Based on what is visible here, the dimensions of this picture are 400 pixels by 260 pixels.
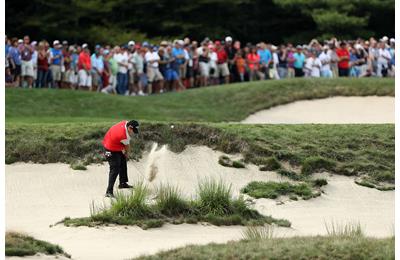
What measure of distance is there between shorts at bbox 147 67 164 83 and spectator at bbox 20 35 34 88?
396 centimetres

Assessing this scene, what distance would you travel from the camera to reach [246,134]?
26953 mm

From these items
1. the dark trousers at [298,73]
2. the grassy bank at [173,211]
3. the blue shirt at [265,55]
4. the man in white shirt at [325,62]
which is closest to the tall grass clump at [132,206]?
the grassy bank at [173,211]

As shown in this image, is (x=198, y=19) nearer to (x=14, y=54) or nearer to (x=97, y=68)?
(x=97, y=68)

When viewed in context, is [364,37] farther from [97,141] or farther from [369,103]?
[97,141]

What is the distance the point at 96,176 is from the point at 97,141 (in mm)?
1507

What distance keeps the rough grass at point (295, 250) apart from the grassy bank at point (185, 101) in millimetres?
14909

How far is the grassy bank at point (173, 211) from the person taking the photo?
20359mm

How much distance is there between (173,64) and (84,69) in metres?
3.30

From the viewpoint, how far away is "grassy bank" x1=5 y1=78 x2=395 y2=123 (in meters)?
33.7

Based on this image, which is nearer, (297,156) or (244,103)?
(297,156)

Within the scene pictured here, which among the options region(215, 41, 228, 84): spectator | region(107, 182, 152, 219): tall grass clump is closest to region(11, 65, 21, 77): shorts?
region(215, 41, 228, 84): spectator

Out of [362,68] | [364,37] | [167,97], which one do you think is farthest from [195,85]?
[364,37]

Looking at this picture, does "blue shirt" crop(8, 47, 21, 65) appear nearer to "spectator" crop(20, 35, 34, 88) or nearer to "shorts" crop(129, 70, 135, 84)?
"spectator" crop(20, 35, 34, 88)

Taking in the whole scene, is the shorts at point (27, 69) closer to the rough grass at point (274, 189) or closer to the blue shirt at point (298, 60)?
the blue shirt at point (298, 60)
